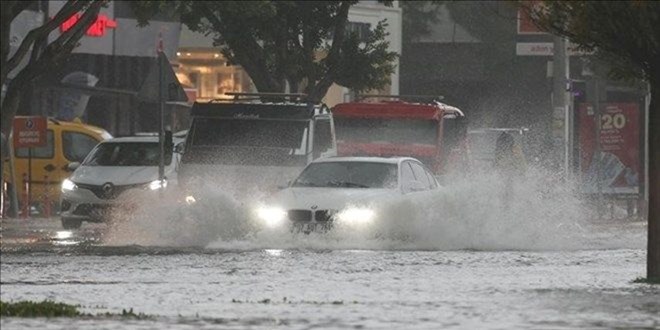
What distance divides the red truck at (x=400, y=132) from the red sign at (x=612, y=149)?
509 cm

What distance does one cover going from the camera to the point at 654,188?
21844 mm

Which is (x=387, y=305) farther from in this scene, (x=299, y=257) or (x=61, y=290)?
(x=299, y=257)

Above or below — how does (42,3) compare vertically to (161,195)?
above

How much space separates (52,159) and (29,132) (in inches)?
71.0

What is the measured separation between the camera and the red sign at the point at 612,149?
45375 mm

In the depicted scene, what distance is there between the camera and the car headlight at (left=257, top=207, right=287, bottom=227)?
2850cm

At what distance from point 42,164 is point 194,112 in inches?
355

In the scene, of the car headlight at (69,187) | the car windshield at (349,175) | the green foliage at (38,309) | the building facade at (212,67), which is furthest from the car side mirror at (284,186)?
the building facade at (212,67)

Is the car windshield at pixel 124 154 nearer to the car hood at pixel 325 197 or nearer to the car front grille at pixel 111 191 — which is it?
the car front grille at pixel 111 191

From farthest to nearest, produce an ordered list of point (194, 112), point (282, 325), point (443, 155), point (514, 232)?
point (443, 155) < point (194, 112) < point (514, 232) < point (282, 325)

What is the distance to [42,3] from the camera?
52.2 meters

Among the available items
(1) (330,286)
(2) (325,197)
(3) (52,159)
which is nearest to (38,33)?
(2) (325,197)

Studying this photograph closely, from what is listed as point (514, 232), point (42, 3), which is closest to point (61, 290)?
point (514, 232)

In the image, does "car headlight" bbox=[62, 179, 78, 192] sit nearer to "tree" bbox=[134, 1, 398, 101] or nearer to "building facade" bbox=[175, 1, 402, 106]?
"tree" bbox=[134, 1, 398, 101]
